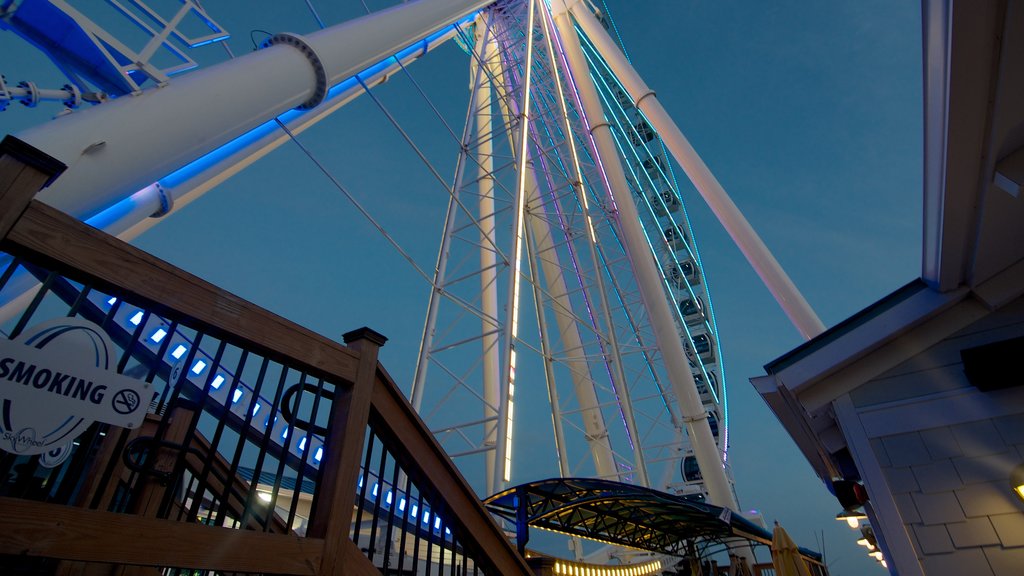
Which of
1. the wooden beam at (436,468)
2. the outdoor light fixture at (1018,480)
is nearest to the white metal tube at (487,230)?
the wooden beam at (436,468)

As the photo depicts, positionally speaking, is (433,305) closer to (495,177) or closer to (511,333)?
(511,333)

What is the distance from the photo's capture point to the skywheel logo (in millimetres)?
1492

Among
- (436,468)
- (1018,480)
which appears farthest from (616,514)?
(436,468)

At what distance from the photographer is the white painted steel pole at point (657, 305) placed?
32.5 ft

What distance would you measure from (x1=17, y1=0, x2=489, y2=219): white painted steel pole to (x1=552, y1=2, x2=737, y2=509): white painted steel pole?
7.68 metres

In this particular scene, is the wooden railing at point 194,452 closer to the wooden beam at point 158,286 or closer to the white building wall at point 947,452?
the wooden beam at point 158,286

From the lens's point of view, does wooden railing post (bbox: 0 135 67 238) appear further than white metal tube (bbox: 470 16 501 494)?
→ No

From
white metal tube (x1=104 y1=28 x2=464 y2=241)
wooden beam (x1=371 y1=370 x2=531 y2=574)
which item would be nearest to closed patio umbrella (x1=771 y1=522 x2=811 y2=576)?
wooden beam (x1=371 y1=370 x2=531 y2=574)

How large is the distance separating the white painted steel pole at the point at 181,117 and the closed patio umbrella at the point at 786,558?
8325 millimetres

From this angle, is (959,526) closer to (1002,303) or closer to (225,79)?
(1002,303)

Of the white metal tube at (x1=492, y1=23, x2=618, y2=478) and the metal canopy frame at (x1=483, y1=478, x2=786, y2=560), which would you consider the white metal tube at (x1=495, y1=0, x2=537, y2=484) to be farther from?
the white metal tube at (x1=492, y1=23, x2=618, y2=478)

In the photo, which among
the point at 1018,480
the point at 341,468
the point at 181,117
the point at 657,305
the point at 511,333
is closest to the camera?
the point at 341,468

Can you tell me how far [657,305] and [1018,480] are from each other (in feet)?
23.8

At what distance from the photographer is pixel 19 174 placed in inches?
61.8
